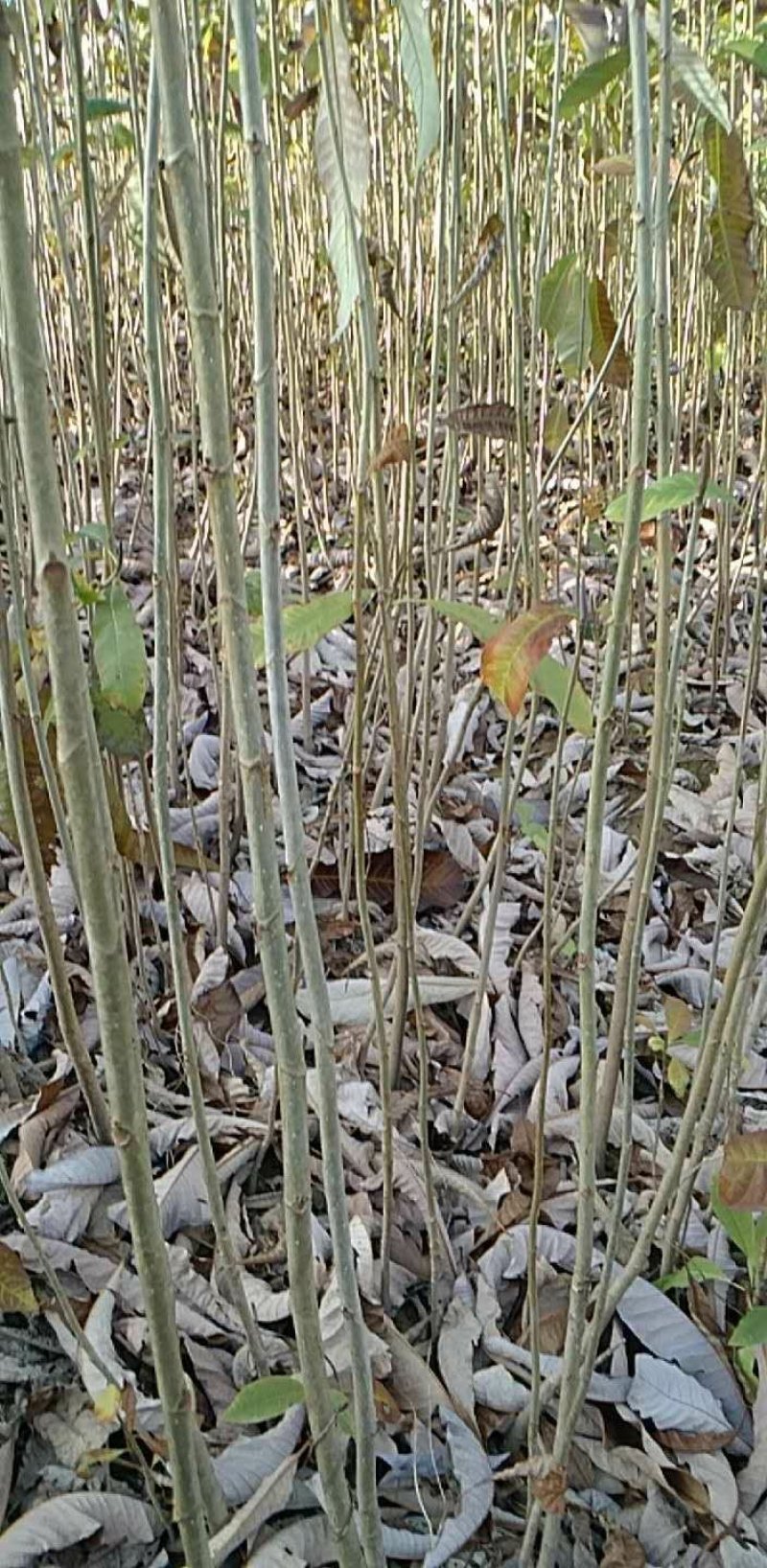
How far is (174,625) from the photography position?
1.36 m

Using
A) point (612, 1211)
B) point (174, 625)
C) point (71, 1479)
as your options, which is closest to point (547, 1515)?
point (612, 1211)

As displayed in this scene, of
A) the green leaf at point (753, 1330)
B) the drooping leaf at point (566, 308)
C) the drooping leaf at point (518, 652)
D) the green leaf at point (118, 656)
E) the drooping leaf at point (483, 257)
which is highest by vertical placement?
the drooping leaf at point (483, 257)

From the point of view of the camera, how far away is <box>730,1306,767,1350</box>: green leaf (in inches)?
28.4

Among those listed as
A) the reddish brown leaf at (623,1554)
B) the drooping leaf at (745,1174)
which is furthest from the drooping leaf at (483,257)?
the reddish brown leaf at (623,1554)

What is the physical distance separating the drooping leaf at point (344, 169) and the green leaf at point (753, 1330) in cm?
61

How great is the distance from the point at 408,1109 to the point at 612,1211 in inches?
15.4

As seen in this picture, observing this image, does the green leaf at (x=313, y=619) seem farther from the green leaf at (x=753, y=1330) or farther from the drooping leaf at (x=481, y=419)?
the green leaf at (x=753, y=1330)

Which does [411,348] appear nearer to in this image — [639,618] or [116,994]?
[116,994]

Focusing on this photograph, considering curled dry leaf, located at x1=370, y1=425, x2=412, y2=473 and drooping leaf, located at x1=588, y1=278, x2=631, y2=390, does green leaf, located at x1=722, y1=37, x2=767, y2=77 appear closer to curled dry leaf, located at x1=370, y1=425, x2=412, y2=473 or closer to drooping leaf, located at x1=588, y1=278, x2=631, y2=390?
drooping leaf, located at x1=588, y1=278, x2=631, y2=390

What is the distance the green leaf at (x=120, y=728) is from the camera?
84 cm

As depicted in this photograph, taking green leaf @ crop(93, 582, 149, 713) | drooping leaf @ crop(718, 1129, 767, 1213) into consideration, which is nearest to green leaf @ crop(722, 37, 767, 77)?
green leaf @ crop(93, 582, 149, 713)

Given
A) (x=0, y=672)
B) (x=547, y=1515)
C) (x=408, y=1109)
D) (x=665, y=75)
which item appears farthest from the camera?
(x=408, y=1109)

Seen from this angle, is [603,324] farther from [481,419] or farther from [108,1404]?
[108,1404]

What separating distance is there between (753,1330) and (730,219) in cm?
72
